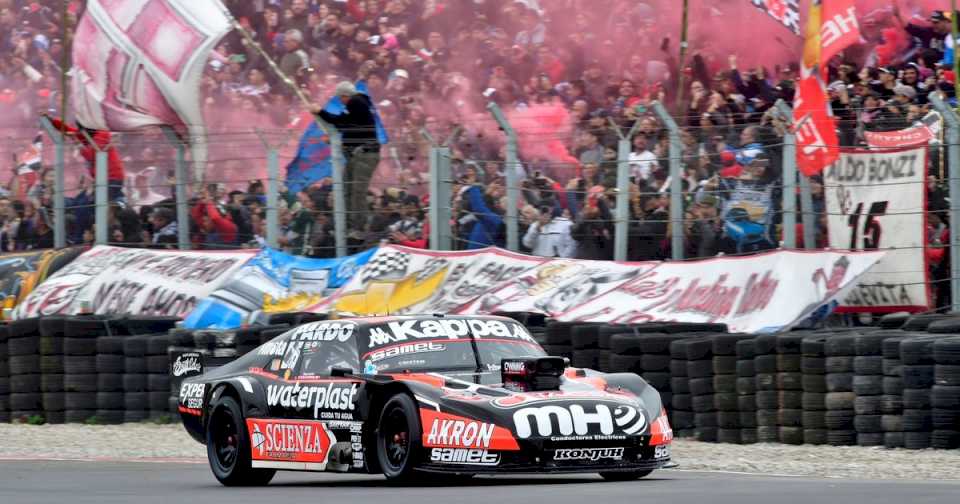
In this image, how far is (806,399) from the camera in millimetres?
11742

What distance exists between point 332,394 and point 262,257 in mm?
7978

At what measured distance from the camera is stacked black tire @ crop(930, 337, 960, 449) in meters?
10.6

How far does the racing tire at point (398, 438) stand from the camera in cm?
879

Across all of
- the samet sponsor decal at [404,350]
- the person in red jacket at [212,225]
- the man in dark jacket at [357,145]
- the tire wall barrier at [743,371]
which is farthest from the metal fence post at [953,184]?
the person in red jacket at [212,225]

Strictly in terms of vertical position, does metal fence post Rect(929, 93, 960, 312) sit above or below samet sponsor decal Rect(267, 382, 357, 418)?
above

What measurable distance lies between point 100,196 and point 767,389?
938cm

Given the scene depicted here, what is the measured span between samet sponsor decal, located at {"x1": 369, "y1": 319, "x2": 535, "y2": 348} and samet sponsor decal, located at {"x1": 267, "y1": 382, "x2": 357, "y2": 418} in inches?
14.1

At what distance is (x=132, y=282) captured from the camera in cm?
1845

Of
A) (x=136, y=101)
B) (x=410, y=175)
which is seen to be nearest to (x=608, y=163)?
(x=410, y=175)

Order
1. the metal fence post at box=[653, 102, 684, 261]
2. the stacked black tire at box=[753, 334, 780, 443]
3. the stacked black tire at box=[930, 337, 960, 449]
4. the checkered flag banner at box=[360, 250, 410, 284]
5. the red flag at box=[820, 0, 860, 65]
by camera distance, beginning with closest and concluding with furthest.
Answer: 1. the stacked black tire at box=[930, 337, 960, 449]
2. the stacked black tire at box=[753, 334, 780, 443]
3. the metal fence post at box=[653, 102, 684, 261]
4. the red flag at box=[820, 0, 860, 65]
5. the checkered flag banner at box=[360, 250, 410, 284]

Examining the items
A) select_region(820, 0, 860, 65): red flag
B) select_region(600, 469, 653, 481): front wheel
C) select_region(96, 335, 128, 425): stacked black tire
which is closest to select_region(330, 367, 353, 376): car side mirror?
select_region(600, 469, 653, 481): front wheel

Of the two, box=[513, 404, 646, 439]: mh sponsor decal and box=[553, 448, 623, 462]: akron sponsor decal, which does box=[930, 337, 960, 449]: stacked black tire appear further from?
box=[553, 448, 623, 462]: akron sponsor decal

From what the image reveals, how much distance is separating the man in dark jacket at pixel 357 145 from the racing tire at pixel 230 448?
263 inches

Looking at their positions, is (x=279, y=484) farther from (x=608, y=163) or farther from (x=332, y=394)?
(x=608, y=163)
